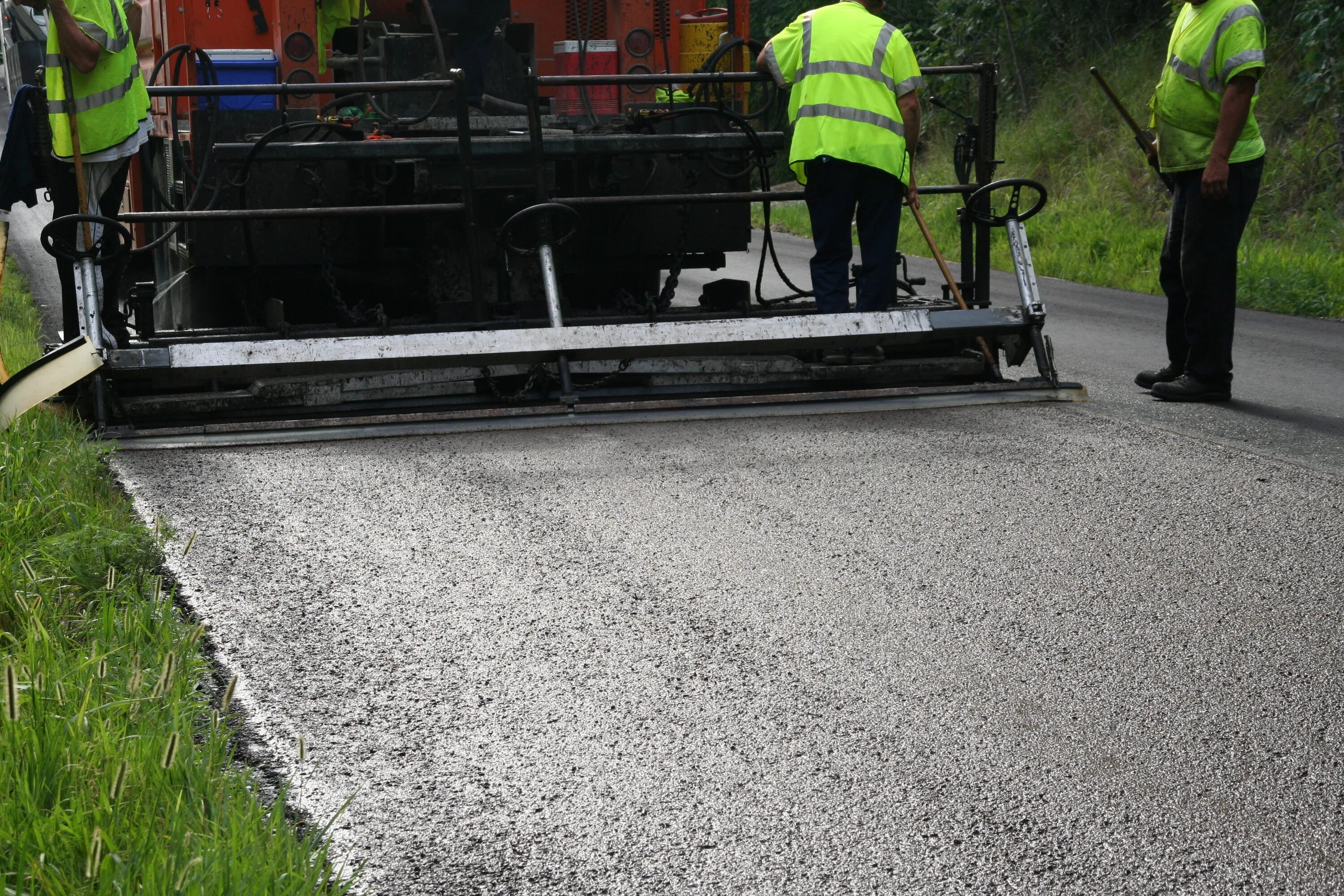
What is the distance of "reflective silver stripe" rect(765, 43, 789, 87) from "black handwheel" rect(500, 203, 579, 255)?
3.67ft

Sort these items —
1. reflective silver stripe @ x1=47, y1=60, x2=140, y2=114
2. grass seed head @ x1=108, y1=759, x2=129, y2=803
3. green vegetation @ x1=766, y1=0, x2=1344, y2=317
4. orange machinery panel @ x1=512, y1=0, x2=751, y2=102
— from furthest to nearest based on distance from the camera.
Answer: green vegetation @ x1=766, y1=0, x2=1344, y2=317, orange machinery panel @ x1=512, y1=0, x2=751, y2=102, reflective silver stripe @ x1=47, y1=60, x2=140, y2=114, grass seed head @ x1=108, y1=759, x2=129, y2=803

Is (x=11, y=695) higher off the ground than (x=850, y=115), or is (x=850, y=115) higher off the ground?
(x=850, y=115)

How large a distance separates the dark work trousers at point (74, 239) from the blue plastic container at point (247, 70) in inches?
36.6

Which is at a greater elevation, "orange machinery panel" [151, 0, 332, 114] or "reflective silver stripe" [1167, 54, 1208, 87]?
"orange machinery panel" [151, 0, 332, 114]

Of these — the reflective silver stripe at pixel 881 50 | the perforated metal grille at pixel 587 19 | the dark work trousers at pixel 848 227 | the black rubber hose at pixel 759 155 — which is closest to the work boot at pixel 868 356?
the dark work trousers at pixel 848 227

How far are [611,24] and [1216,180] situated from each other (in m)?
3.25

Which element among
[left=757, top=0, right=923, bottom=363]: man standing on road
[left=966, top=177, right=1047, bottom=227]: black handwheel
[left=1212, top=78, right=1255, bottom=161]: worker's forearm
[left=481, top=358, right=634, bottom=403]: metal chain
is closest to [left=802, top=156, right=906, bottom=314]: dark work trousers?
[left=757, top=0, right=923, bottom=363]: man standing on road

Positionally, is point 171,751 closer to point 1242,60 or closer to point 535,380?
point 535,380

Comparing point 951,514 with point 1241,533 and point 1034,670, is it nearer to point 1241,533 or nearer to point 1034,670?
point 1241,533

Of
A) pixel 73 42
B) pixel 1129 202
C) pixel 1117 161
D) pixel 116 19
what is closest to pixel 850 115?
pixel 116 19

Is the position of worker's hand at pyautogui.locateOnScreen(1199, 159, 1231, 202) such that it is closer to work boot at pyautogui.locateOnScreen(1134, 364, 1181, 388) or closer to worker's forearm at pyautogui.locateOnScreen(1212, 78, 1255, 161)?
worker's forearm at pyautogui.locateOnScreen(1212, 78, 1255, 161)

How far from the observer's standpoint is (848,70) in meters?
6.72


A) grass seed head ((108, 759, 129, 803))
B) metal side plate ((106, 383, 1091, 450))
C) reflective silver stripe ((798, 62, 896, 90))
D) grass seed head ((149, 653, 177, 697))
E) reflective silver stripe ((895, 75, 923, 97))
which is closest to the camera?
grass seed head ((108, 759, 129, 803))

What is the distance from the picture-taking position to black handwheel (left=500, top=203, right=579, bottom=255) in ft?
20.7
